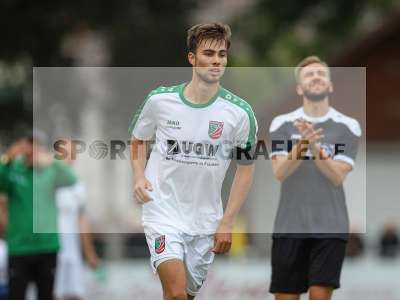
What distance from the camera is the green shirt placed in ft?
45.5

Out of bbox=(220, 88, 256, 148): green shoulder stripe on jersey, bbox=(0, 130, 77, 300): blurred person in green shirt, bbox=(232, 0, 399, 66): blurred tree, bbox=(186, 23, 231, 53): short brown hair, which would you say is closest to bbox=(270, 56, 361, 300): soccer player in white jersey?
bbox=(220, 88, 256, 148): green shoulder stripe on jersey

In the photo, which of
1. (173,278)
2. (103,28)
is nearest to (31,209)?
(173,278)

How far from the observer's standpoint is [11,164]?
13906mm

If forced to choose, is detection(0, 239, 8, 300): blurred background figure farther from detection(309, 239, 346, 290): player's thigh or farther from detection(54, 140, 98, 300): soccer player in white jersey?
detection(309, 239, 346, 290): player's thigh

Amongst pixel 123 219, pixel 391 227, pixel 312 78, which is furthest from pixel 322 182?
pixel 123 219

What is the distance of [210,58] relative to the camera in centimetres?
1030

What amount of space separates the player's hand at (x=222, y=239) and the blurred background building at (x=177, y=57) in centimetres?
1070

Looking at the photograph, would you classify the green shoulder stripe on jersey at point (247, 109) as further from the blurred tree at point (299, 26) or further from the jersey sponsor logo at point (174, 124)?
the blurred tree at point (299, 26)

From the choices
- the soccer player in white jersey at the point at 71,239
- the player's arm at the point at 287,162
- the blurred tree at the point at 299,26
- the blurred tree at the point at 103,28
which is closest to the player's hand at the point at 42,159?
the soccer player in white jersey at the point at 71,239

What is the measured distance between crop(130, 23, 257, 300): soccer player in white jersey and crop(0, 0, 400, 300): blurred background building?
10.6 m

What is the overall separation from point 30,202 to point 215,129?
3931 mm

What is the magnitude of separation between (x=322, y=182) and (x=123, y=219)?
126 ft

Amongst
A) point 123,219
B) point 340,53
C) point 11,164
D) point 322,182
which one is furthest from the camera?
point 123,219

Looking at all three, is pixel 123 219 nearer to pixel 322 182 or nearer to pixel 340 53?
pixel 340 53
